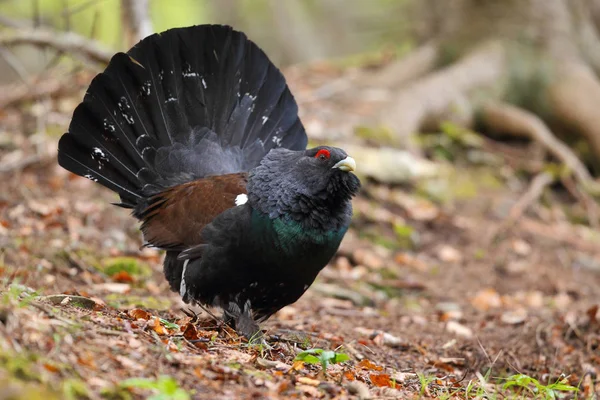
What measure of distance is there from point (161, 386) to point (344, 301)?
13.6 feet

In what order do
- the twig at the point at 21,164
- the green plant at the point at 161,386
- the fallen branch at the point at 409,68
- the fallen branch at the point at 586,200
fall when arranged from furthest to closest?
the fallen branch at the point at 409,68 < the fallen branch at the point at 586,200 < the twig at the point at 21,164 < the green plant at the point at 161,386

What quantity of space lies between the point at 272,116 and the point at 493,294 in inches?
135

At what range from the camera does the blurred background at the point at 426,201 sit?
5516mm

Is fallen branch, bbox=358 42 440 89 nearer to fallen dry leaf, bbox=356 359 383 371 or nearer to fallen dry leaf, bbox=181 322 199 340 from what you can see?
fallen dry leaf, bbox=356 359 383 371

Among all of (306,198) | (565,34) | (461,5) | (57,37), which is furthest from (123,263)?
(565,34)

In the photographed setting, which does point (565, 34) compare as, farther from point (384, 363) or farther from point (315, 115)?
point (384, 363)

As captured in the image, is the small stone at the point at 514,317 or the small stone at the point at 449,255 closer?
the small stone at the point at 514,317

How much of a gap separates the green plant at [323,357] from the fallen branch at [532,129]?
23.7 ft

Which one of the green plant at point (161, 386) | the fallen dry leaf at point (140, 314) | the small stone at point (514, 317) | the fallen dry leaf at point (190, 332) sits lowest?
the small stone at point (514, 317)

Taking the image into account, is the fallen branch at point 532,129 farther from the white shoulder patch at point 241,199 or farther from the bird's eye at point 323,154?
the white shoulder patch at point 241,199

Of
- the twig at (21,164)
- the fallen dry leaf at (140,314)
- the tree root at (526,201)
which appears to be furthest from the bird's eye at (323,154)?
the twig at (21,164)

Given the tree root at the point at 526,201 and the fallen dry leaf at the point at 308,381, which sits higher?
the fallen dry leaf at the point at 308,381

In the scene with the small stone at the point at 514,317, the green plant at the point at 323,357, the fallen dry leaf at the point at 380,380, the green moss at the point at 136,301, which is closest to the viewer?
the green plant at the point at 323,357

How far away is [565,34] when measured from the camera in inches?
435
